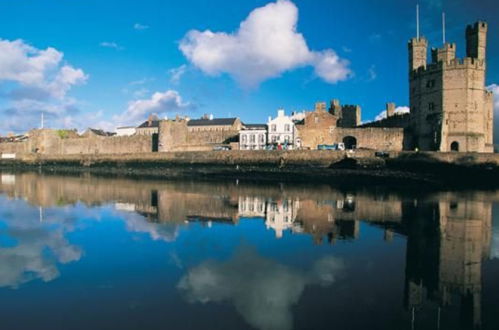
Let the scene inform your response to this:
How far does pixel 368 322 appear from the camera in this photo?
5.48 m

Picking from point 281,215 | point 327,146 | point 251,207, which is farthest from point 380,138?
point 281,215

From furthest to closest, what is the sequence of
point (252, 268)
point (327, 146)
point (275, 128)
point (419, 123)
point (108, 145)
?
1. point (108, 145)
2. point (275, 128)
3. point (327, 146)
4. point (419, 123)
5. point (252, 268)

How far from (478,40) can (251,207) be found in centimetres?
2531

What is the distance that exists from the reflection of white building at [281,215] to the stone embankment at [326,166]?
40.7ft

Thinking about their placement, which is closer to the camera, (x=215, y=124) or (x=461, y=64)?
(x=461, y=64)

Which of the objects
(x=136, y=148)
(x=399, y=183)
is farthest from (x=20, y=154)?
(x=399, y=183)

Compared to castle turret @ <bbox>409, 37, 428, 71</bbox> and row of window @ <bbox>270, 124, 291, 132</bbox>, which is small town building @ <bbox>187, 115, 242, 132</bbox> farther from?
castle turret @ <bbox>409, 37, 428, 71</bbox>

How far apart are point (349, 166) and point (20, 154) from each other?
50.5m

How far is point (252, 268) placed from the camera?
26.8 ft

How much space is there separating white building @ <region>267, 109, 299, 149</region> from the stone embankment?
20.7ft

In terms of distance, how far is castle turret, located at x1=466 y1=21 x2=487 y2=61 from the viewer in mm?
31344

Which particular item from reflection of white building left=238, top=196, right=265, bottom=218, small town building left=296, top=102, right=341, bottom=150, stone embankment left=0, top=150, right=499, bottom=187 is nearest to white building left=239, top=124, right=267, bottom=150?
small town building left=296, top=102, right=341, bottom=150

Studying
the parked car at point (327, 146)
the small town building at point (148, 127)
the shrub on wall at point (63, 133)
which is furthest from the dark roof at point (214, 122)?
the shrub on wall at point (63, 133)

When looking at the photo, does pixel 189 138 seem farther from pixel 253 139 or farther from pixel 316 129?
pixel 316 129
